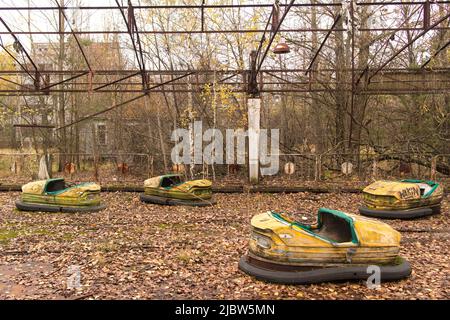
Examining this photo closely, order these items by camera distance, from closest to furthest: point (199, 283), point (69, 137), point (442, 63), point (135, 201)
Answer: point (199, 283) → point (135, 201) → point (442, 63) → point (69, 137)

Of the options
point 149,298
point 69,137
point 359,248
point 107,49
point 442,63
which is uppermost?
point 107,49

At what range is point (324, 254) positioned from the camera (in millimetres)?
4285

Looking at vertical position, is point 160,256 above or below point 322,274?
below

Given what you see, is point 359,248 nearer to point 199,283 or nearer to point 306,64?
point 199,283

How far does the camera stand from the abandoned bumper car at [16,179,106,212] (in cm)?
918

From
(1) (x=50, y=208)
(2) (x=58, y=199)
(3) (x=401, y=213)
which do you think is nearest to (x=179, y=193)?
(2) (x=58, y=199)

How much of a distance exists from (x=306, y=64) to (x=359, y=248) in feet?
40.9

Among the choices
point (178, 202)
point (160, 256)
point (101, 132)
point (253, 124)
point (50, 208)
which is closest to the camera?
point (160, 256)

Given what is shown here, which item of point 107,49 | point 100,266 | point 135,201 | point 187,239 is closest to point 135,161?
point 135,201

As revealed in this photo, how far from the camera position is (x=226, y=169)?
14906mm

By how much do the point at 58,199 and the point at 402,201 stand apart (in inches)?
301

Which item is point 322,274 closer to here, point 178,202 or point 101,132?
point 178,202

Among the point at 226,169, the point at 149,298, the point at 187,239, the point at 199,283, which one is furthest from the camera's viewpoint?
the point at 226,169

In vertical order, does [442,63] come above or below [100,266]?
above
